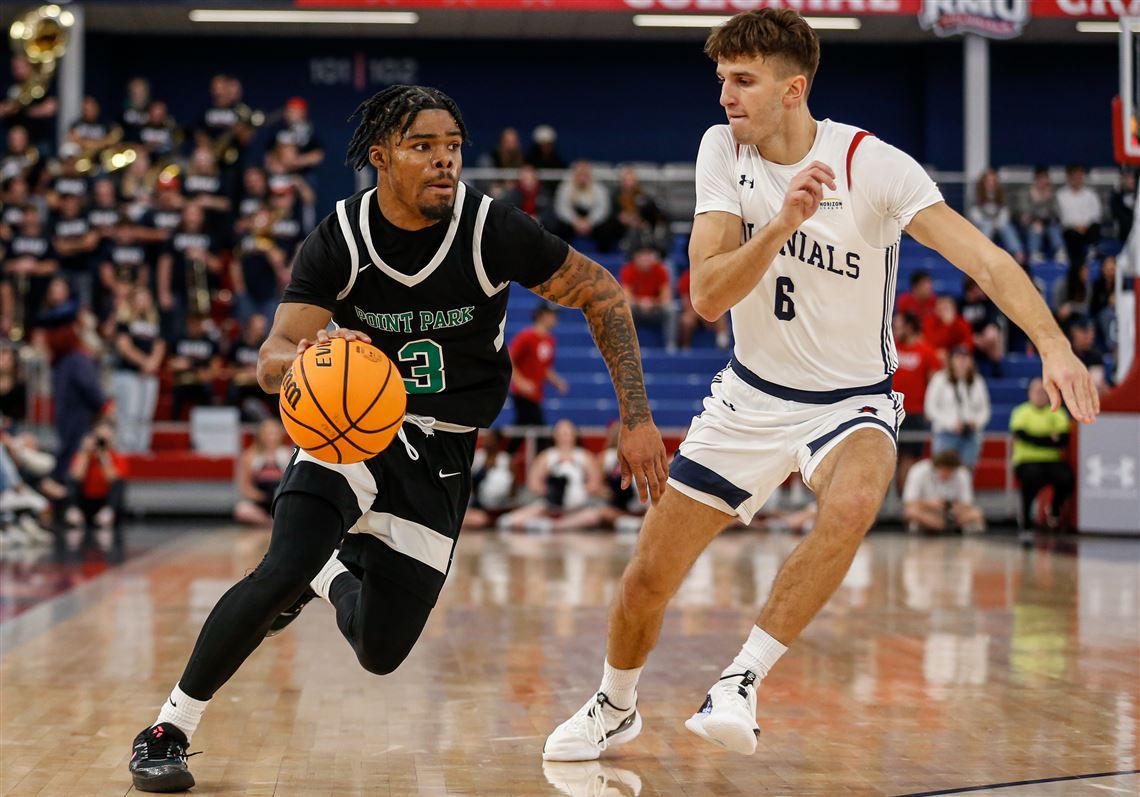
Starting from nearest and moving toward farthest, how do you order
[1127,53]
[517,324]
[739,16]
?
[739,16] → [1127,53] → [517,324]

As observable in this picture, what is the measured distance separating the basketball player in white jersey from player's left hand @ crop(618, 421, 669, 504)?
0.72ft

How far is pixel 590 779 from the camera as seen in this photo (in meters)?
4.97

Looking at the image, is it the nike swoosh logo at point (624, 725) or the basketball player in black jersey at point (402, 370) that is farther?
the nike swoosh logo at point (624, 725)

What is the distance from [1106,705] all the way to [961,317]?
13014mm

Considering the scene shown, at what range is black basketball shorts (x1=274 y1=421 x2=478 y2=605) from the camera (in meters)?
5.11

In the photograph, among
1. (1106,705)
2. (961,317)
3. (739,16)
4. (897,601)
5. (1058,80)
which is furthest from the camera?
(1058,80)

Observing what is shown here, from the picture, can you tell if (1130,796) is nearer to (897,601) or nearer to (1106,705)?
(1106,705)

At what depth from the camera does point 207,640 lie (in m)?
4.68

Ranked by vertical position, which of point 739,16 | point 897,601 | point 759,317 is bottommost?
point 897,601

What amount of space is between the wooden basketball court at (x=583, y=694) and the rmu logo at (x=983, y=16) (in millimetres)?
12053

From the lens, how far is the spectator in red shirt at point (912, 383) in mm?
16922

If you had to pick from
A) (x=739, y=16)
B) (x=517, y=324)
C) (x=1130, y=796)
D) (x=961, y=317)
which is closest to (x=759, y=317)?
(x=739, y=16)

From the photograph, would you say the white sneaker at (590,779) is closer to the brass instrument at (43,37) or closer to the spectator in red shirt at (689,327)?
the spectator in red shirt at (689,327)

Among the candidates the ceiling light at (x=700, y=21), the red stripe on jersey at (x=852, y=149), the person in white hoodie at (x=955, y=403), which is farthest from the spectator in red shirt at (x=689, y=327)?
the red stripe on jersey at (x=852, y=149)
